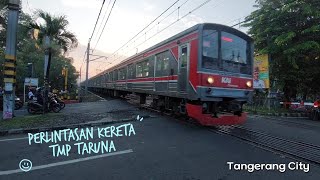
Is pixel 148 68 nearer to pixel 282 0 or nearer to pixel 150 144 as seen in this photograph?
pixel 150 144

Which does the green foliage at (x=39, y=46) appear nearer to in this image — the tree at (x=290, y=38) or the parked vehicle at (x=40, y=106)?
the parked vehicle at (x=40, y=106)

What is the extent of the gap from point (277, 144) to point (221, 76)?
3140 millimetres

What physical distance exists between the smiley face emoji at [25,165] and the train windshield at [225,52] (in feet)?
19.4

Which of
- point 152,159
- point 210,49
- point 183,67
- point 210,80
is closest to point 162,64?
point 183,67

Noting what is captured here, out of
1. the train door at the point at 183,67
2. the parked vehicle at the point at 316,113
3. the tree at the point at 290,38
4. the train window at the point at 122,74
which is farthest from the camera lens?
the train window at the point at 122,74

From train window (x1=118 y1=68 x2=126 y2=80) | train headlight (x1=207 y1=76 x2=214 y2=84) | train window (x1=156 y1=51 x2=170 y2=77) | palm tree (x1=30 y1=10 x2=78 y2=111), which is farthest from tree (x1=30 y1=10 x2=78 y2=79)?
train headlight (x1=207 y1=76 x2=214 y2=84)

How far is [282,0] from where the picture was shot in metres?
22.6

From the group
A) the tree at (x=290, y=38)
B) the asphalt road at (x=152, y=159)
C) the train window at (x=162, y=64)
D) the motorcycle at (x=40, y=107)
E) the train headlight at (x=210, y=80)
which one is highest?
the tree at (x=290, y=38)

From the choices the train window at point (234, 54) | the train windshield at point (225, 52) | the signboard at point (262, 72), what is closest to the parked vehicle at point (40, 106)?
the train windshield at point (225, 52)

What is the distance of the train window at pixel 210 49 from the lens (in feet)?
33.3

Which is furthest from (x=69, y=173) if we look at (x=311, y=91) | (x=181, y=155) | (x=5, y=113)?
(x=311, y=91)

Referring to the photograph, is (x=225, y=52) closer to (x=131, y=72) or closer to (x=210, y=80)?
(x=210, y=80)

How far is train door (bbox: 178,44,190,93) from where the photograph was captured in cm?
1074

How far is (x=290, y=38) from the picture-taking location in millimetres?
19594
